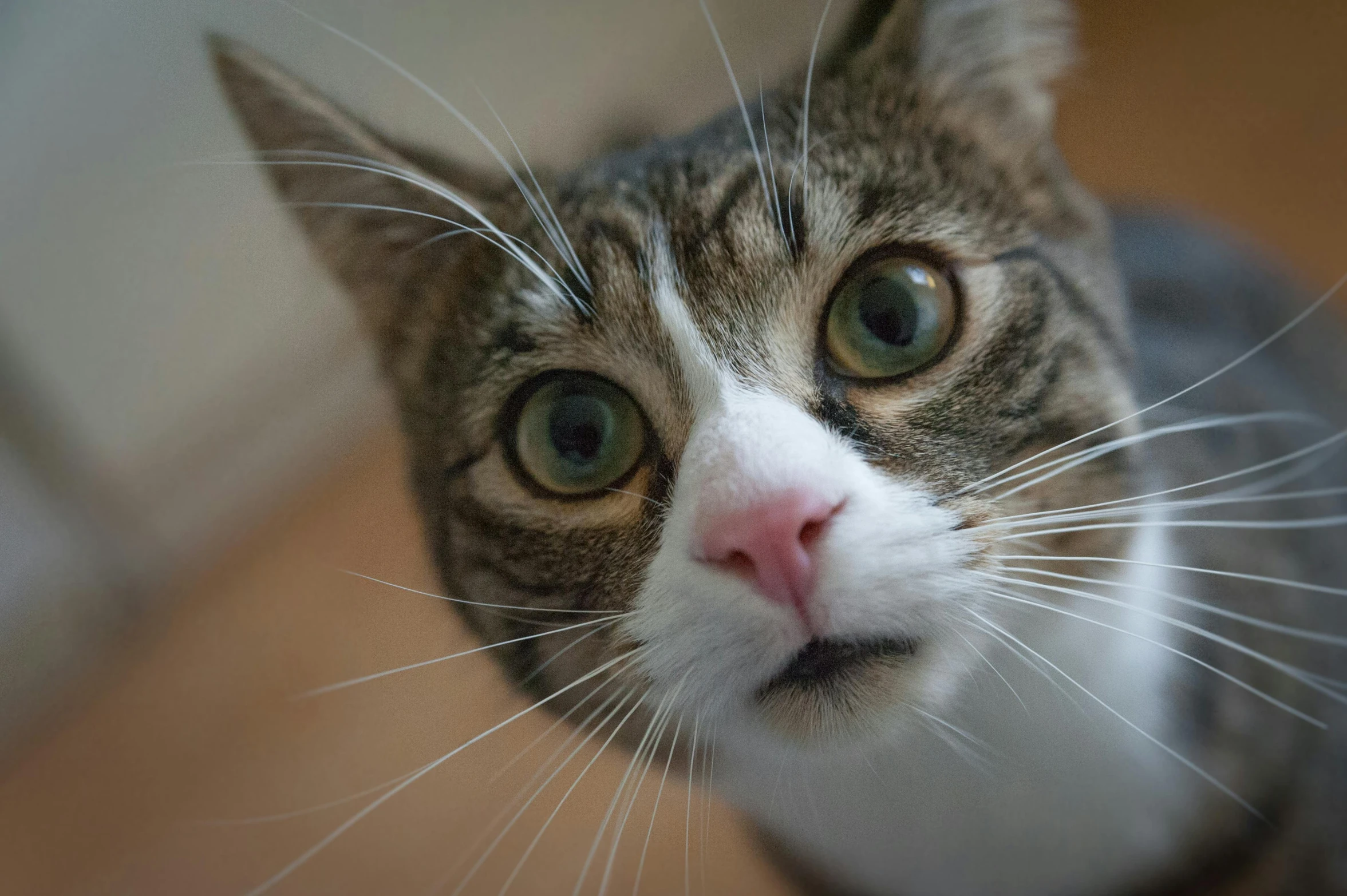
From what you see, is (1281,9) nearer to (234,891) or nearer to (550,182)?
(550,182)

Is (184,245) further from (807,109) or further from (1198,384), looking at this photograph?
(1198,384)

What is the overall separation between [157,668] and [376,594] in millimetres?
174

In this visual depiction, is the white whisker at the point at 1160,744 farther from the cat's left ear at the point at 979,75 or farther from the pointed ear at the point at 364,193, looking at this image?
the pointed ear at the point at 364,193

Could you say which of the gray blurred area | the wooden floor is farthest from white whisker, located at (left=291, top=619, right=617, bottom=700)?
the gray blurred area

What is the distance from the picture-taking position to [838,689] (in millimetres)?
461

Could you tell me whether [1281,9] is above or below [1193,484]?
above

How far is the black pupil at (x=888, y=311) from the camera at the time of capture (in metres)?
0.49

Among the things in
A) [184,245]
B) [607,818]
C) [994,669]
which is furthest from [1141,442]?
[184,245]

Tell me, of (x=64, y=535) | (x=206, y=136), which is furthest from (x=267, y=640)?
(x=206, y=136)

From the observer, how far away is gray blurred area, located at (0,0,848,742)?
1.86 feet

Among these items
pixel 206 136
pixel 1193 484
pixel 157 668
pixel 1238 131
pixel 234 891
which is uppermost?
pixel 1238 131

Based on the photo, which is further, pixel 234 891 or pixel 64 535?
pixel 64 535

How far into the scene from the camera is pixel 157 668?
57 cm

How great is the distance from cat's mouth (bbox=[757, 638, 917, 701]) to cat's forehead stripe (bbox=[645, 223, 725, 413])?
143 mm
